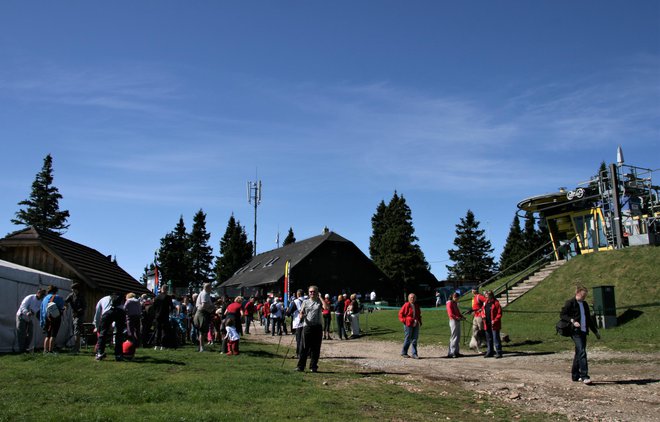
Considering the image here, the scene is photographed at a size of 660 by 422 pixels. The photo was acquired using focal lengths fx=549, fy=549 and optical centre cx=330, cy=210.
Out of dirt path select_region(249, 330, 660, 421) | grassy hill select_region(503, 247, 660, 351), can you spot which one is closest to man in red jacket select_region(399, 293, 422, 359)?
dirt path select_region(249, 330, 660, 421)

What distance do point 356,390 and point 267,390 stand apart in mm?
1603

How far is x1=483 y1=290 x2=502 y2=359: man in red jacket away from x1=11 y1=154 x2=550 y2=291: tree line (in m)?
37.1

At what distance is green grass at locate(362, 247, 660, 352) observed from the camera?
16688 mm

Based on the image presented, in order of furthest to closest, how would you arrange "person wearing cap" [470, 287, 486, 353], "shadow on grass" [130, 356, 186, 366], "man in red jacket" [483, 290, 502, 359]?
"person wearing cap" [470, 287, 486, 353] → "man in red jacket" [483, 290, 502, 359] → "shadow on grass" [130, 356, 186, 366]

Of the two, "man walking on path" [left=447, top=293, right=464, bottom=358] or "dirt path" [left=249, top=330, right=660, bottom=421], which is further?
"man walking on path" [left=447, top=293, right=464, bottom=358]

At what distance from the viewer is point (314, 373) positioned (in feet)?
38.0

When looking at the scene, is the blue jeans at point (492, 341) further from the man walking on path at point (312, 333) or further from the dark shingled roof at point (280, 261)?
the dark shingled roof at point (280, 261)

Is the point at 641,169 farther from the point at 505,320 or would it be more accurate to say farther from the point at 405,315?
the point at 405,315

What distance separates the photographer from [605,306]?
18.1m

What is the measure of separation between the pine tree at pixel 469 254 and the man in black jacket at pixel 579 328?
55919mm

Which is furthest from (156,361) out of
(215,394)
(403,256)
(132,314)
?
(403,256)

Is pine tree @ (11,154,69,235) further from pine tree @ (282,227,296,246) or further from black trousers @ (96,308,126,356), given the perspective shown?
black trousers @ (96,308,126,356)

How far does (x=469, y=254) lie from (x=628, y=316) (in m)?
48.3

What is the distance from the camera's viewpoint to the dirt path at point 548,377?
851cm
